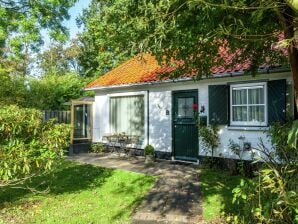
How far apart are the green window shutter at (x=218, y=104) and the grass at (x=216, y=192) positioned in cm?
176

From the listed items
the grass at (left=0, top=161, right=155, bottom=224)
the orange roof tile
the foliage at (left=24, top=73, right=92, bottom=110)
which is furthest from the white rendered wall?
the foliage at (left=24, top=73, right=92, bottom=110)

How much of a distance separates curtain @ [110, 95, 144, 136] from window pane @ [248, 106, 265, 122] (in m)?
5.66

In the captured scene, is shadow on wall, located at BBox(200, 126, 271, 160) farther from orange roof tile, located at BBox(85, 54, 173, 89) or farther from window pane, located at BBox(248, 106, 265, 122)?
orange roof tile, located at BBox(85, 54, 173, 89)

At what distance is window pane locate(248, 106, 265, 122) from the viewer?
34.9 feet

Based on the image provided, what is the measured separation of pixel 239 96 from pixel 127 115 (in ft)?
20.8

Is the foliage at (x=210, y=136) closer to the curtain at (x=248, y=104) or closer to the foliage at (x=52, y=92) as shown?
the curtain at (x=248, y=104)

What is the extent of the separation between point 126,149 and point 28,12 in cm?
942

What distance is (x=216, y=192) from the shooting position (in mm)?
8469

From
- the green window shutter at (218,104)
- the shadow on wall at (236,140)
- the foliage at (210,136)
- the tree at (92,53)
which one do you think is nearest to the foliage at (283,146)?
the shadow on wall at (236,140)

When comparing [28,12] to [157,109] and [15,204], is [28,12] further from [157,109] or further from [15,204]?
[15,204]

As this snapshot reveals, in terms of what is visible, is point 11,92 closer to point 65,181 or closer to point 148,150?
point 148,150

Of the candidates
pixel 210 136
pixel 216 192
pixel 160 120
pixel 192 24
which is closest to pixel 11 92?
pixel 160 120

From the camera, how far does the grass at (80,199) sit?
6.95m

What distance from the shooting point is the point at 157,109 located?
14352mm
